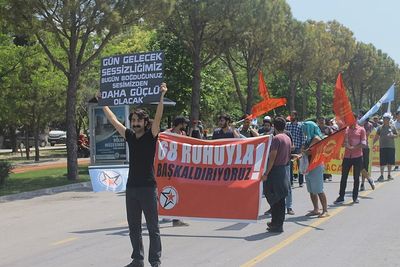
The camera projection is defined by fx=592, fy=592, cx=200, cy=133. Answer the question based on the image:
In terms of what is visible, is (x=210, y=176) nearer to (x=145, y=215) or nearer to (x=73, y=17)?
(x=145, y=215)

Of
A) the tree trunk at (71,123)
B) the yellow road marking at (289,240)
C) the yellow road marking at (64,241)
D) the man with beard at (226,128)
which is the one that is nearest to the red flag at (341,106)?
the yellow road marking at (289,240)

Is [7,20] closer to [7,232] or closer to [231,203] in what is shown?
[7,232]

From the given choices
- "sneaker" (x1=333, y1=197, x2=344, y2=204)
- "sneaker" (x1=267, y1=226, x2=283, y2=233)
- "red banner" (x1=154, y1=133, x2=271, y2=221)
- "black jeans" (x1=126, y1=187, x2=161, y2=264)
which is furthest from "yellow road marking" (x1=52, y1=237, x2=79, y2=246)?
"sneaker" (x1=333, y1=197, x2=344, y2=204)

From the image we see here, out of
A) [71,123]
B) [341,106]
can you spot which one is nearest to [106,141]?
[71,123]

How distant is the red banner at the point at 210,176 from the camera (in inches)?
340

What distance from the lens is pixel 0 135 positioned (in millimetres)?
51375

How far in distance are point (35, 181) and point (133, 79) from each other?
18.7ft

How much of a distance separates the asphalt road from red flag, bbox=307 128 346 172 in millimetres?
990

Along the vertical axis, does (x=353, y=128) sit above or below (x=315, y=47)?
below

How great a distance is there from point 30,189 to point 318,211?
856 centimetres

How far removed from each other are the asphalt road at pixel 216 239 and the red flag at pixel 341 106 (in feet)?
5.53

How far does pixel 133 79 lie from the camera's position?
14.6 metres

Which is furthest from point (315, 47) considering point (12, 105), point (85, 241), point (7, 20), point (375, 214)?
point (85, 241)

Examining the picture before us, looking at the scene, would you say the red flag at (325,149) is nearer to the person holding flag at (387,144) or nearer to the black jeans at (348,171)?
the black jeans at (348,171)
